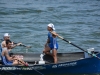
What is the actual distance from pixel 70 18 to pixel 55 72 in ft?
58.1

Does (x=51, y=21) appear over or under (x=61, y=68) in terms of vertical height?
over

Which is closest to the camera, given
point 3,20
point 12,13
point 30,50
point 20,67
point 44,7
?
point 20,67

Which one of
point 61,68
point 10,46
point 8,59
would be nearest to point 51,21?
point 10,46

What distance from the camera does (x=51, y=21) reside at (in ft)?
105

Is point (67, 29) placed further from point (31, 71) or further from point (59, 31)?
point (31, 71)

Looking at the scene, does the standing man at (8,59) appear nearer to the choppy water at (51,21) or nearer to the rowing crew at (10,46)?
the rowing crew at (10,46)

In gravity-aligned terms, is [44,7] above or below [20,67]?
above

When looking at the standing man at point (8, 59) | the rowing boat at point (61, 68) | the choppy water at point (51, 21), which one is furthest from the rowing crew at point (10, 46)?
the choppy water at point (51, 21)

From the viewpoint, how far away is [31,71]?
1627 cm

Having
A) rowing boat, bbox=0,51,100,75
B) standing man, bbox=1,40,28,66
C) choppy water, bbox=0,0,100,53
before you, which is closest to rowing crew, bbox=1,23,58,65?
standing man, bbox=1,40,28,66

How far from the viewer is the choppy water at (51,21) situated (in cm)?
2489

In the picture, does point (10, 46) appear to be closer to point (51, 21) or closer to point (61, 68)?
point (61, 68)

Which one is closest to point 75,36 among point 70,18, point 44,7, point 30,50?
point 30,50

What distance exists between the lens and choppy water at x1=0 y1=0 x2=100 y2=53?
2489 cm
